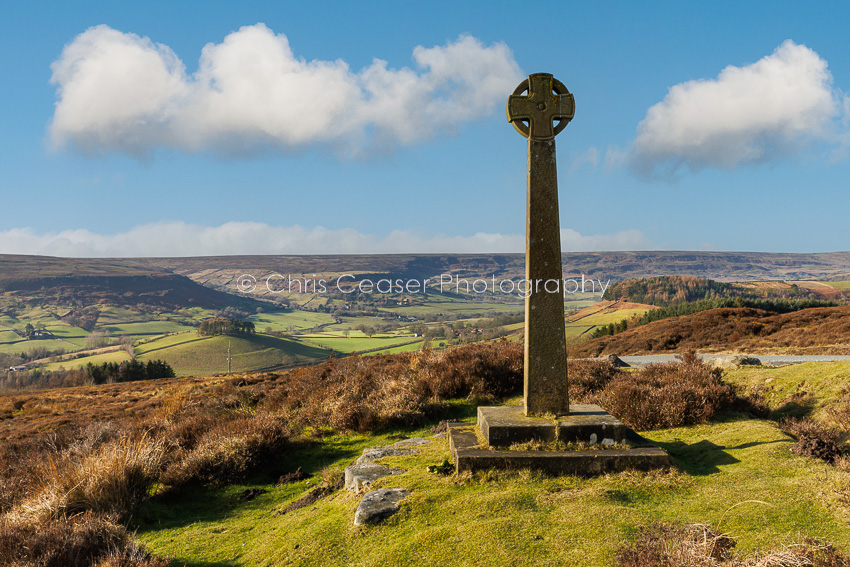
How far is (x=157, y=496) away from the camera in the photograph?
7645 millimetres

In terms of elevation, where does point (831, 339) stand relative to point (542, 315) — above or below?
below

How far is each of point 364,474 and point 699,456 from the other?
15.4ft

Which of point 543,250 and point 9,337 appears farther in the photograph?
point 9,337

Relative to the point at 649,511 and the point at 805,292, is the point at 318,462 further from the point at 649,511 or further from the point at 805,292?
the point at 805,292

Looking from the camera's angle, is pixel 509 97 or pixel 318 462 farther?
pixel 318 462

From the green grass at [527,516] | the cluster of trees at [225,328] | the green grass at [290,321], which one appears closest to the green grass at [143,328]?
the green grass at [290,321]

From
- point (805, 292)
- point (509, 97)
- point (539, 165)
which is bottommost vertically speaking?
point (805, 292)

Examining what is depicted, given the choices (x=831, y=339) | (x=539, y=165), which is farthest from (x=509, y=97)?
(x=831, y=339)

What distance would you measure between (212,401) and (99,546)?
1015cm

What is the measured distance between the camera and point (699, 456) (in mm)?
7023

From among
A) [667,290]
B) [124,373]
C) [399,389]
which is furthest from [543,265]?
→ [667,290]

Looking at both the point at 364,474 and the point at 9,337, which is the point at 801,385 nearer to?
the point at 364,474

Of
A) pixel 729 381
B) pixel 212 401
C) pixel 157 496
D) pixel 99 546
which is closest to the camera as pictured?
pixel 99 546

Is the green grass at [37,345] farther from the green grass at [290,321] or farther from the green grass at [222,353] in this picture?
the green grass at [290,321]
